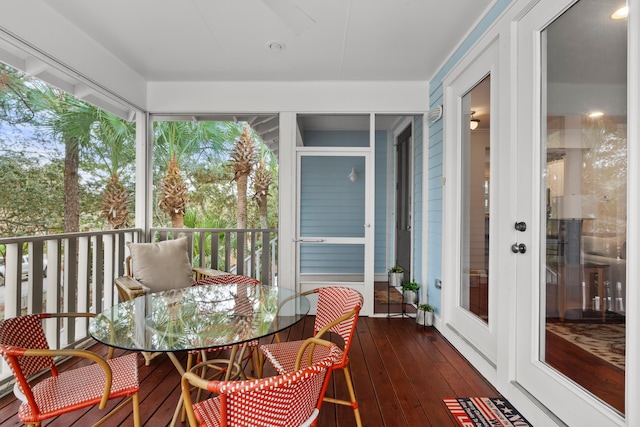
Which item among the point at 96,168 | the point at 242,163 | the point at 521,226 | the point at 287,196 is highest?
the point at 242,163

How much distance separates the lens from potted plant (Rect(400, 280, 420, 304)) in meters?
3.79

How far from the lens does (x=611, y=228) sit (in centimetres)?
149

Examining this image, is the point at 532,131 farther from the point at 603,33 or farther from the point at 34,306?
the point at 34,306

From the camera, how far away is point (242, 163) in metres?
4.35

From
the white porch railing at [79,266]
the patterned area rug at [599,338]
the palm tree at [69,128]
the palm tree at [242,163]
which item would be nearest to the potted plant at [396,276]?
the white porch railing at [79,266]

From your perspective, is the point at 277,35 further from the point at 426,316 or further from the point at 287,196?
the point at 426,316

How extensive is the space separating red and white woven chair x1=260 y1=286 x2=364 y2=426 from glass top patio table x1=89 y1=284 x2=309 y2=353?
0.15 metres

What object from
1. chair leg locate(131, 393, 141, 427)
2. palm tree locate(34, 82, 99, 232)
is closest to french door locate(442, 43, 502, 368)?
chair leg locate(131, 393, 141, 427)

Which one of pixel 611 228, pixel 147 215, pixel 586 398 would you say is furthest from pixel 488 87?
pixel 147 215

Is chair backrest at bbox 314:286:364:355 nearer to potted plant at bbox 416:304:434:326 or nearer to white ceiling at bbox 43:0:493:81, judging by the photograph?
white ceiling at bbox 43:0:493:81

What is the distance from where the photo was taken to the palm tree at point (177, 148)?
168 inches

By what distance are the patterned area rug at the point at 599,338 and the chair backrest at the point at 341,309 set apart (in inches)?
42.7

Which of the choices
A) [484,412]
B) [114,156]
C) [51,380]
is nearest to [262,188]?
[114,156]

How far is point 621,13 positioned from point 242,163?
3720 millimetres
